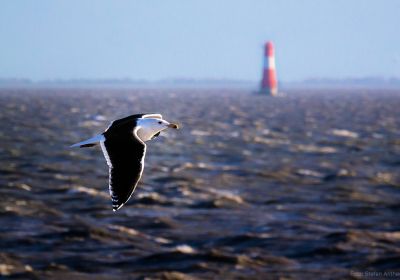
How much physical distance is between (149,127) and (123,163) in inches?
37.2

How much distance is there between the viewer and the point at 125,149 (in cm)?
1084

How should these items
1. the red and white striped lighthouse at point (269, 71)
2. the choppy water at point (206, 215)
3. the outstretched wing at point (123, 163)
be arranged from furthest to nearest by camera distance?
the red and white striped lighthouse at point (269, 71) → the choppy water at point (206, 215) → the outstretched wing at point (123, 163)

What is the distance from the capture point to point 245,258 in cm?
1936

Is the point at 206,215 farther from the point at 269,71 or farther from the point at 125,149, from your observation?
the point at 269,71

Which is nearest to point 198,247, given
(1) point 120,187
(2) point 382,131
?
(1) point 120,187

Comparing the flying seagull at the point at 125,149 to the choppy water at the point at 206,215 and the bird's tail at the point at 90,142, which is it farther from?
the choppy water at the point at 206,215

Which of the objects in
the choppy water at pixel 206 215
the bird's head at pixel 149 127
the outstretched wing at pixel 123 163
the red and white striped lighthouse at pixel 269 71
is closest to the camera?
the outstretched wing at pixel 123 163

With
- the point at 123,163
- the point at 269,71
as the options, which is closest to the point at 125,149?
the point at 123,163

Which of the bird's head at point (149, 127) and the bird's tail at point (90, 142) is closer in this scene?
the bird's tail at point (90, 142)

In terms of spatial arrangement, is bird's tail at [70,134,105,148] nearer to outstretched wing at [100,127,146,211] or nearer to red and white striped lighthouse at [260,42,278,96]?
outstretched wing at [100,127,146,211]

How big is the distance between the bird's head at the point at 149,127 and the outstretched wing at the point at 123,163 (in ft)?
1.16

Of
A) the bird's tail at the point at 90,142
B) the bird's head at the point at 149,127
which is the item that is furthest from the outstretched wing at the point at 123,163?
the bird's head at the point at 149,127

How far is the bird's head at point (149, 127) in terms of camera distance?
11406 millimetres

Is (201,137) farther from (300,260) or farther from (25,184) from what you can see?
(300,260)
